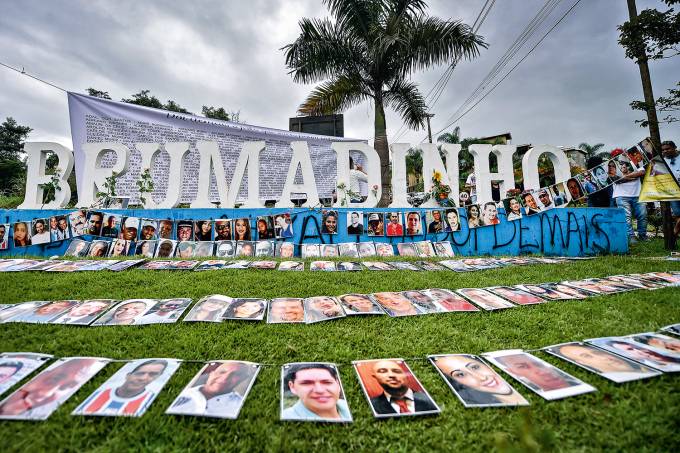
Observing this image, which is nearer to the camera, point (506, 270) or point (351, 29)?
point (506, 270)

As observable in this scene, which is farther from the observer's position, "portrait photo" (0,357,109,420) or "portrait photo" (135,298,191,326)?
"portrait photo" (135,298,191,326)

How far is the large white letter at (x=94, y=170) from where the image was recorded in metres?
5.57

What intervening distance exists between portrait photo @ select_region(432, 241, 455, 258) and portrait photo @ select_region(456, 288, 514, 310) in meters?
2.14

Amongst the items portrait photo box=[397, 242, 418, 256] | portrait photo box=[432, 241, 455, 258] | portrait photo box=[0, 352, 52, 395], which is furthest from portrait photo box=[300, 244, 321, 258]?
portrait photo box=[0, 352, 52, 395]

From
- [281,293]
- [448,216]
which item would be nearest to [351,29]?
[448,216]

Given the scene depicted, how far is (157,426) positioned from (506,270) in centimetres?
393

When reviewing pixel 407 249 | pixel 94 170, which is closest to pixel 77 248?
pixel 94 170

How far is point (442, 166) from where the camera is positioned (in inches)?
236

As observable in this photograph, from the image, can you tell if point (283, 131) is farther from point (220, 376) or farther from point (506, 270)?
point (220, 376)

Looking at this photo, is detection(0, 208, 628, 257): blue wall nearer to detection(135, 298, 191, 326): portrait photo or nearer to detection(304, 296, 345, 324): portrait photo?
detection(304, 296, 345, 324): portrait photo

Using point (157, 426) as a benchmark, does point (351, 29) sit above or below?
above

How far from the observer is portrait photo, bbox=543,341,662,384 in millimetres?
1590

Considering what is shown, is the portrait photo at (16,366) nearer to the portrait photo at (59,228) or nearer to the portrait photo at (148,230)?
the portrait photo at (148,230)

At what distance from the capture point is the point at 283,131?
878 cm
